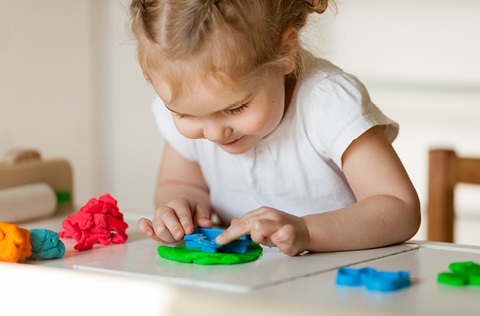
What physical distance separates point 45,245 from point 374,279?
32 cm

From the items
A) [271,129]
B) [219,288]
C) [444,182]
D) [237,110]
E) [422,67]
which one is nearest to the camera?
[219,288]

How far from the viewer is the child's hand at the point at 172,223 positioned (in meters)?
0.90

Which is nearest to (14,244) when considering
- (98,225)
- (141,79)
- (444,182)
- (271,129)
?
(98,225)

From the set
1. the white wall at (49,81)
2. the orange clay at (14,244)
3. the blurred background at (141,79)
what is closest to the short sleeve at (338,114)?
the orange clay at (14,244)

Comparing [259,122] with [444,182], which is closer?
[259,122]

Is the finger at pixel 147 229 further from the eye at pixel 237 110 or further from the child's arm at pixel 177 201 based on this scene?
the eye at pixel 237 110

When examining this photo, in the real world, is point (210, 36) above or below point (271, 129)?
above

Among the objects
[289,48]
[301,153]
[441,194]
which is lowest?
[441,194]

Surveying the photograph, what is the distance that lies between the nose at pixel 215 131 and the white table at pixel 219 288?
140 millimetres

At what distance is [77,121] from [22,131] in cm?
24

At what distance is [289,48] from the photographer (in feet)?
3.13

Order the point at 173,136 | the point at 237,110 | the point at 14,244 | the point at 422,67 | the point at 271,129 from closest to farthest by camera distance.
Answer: the point at 14,244 → the point at 237,110 → the point at 271,129 → the point at 173,136 → the point at 422,67

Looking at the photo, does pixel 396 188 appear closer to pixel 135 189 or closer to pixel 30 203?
pixel 30 203

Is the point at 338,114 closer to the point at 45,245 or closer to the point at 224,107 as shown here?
the point at 224,107
